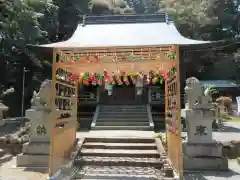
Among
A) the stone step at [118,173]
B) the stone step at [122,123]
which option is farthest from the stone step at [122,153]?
the stone step at [122,123]

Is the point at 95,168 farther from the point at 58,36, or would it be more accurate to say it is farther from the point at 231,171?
the point at 58,36

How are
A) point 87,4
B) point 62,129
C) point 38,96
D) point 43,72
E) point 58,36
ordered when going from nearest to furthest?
point 62,129 < point 38,96 < point 43,72 < point 58,36 < point 87,4

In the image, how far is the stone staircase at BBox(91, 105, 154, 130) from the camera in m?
13.4

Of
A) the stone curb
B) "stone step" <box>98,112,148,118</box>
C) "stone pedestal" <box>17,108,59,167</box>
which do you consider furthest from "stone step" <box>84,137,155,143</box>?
"stone step" <box>98,112,148,118</box>

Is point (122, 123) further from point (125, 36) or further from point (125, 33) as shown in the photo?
point (125, 36)

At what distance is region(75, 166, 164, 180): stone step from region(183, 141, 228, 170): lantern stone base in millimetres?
1160

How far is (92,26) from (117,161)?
5.39 m

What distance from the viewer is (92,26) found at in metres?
9.92

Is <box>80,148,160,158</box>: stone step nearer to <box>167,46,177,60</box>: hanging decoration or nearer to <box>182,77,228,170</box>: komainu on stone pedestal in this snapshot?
<box>182,77,228,170</box>: komainu on stone pedestal

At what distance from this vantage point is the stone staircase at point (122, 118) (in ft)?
44.0

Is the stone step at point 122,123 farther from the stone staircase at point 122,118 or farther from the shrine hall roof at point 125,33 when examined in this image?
the shrine hall roof at point 125,33

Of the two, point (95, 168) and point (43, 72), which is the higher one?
point (43, 72)

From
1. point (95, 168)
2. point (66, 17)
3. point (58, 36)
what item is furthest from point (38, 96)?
point (66, 17)

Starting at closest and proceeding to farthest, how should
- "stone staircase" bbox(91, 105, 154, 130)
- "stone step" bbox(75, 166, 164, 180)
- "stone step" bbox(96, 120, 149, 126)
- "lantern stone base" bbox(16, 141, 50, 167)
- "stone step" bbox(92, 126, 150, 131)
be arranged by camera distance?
1. "stone step" bbox(75, 166, 164, 180)
2. "lantern stone base" bbox(16, 141, 50, 167)
3. "stone step" bbox(92, 126, 150, 131)
4. "stone staircase" bbox(91, 105, 154, 130)
5. "stone step" bbox(96, 120, 149, 126)
